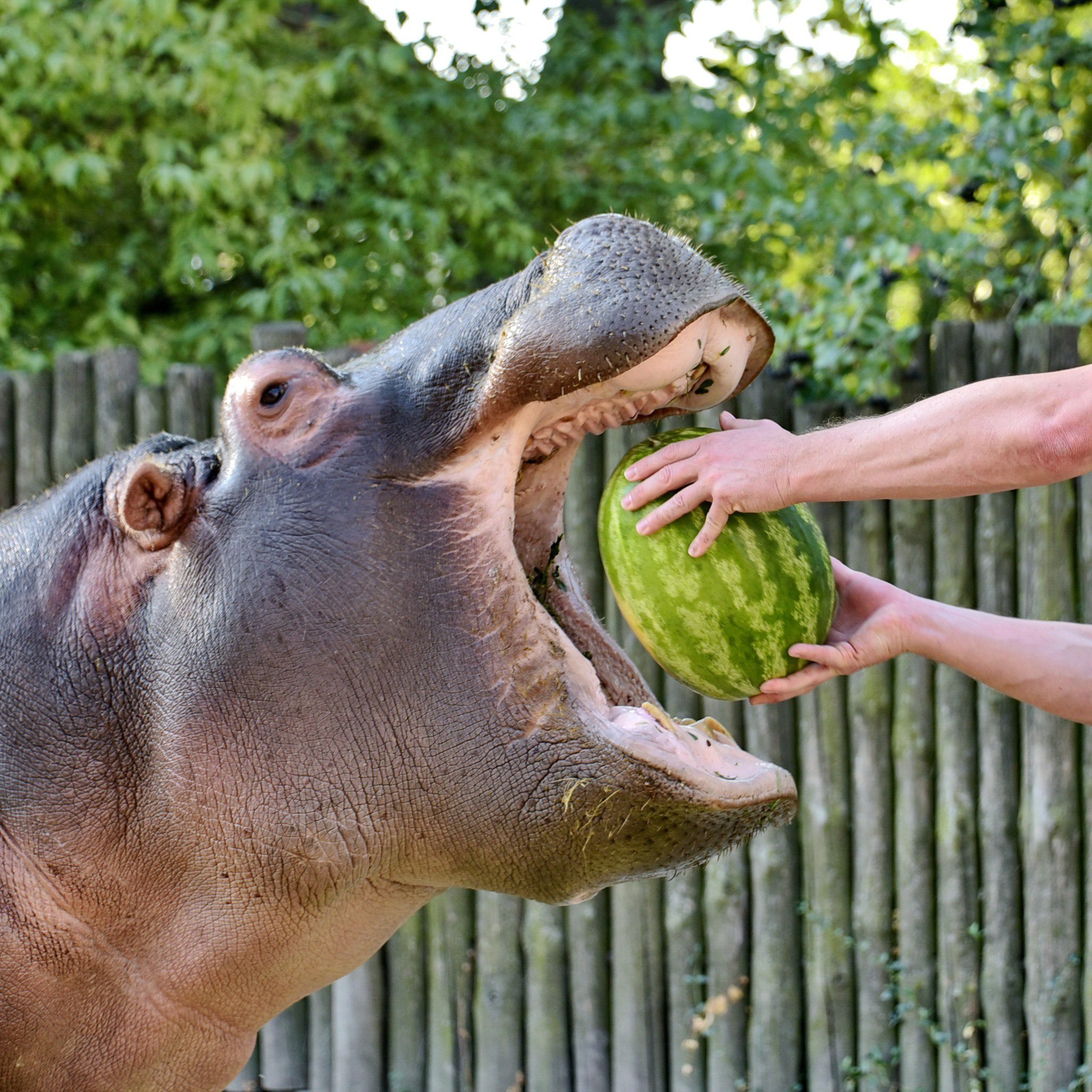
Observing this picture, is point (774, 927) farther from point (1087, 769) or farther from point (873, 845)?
point (1087, 769)

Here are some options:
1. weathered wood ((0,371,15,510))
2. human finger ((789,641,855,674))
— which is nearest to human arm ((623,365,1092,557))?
human finger ((789,641,855,674))

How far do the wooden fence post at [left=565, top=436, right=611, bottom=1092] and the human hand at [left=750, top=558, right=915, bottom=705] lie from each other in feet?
6.70

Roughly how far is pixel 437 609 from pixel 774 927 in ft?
Answer: 9.96

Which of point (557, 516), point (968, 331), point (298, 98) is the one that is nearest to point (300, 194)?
point (298, 98)

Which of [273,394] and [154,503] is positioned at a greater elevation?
[273,394]

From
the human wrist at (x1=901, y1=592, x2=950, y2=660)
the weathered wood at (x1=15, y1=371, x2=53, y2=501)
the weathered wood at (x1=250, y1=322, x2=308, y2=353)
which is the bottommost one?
the human wrist at (x1=901, y1=592, x2=950, y2=660)

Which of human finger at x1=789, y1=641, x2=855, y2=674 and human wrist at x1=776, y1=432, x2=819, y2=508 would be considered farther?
human finger at x1=789, y1=641, x2=855, y2=674

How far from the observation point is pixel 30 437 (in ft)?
15.7

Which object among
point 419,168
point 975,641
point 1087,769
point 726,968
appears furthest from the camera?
point 419,168

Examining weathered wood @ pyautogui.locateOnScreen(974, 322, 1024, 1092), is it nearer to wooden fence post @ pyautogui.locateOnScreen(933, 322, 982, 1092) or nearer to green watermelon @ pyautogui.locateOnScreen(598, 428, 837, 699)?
wooden fence post @ pyautogui.locateOnScreen(933, 322, 982, 1092)

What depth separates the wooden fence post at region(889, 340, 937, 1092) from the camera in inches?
168

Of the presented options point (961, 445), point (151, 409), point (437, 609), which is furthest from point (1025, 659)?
point (151, 409)

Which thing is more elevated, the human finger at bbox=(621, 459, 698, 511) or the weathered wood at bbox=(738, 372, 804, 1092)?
the human finger at bbox=(621, 459, 698, 511)

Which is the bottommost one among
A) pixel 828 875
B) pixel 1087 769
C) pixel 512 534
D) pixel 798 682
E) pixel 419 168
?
pixel 828 875
